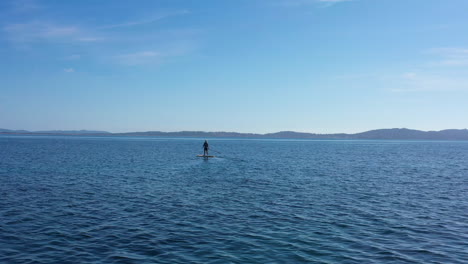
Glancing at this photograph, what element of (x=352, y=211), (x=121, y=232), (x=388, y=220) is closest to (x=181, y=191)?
(x=121, y=232)

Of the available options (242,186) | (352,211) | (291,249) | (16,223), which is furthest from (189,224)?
(242,186)

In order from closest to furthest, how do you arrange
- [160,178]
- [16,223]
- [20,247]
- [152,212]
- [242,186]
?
[20,247] → [16,223] → [152,212] → [242,186] → [160,178]

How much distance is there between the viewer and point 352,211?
20641 mm

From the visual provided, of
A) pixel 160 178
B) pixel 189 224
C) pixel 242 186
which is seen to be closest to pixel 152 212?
pixel 189 224

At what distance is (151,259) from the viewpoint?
12.4 meters

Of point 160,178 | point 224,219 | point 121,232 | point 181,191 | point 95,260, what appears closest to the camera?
point 95,260

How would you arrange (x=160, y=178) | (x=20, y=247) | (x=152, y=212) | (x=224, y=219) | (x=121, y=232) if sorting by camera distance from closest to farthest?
(x=20, y=247) → (x=121, y=232) → (x=224, y=219) → (x=152, y=212) → (x=160, y=178)

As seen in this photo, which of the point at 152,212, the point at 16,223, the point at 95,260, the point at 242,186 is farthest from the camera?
the point at 242,186

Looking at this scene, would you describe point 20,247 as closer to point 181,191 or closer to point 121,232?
point 121,232

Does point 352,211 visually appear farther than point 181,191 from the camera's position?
No

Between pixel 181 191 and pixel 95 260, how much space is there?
14.9 m

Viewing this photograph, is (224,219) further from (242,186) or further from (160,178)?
(160,178)

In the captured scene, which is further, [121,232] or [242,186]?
[242,186]

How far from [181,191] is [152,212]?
7397 mm
